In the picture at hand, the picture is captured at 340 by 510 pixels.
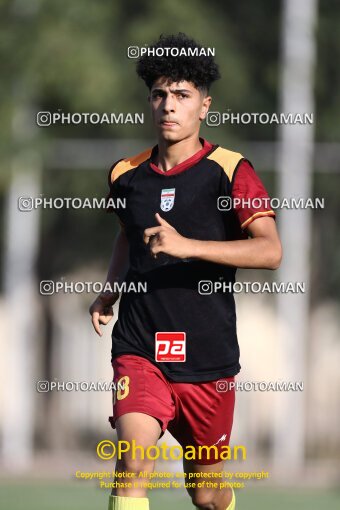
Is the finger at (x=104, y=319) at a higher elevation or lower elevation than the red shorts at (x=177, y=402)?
higher

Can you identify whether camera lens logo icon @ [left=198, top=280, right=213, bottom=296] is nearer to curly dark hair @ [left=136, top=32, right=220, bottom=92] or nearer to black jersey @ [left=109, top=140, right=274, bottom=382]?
black jersey @ [left=109, top=140, right=274, bottom=382]

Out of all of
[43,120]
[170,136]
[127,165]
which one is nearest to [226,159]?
[170,136]

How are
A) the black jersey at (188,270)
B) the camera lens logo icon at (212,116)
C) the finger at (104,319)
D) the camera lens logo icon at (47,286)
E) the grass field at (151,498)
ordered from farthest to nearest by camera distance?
the grass field at (151,498)
the camera lens logo icon at (47,286)
the camera lens logo icon at (212,116)
the finger at (104,319)
the black jersey at (188,270)

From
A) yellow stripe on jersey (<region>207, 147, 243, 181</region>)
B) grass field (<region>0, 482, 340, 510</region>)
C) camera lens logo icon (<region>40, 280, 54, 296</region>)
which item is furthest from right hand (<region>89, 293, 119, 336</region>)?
grass field (<region>0, 482, 340, 510</region>)

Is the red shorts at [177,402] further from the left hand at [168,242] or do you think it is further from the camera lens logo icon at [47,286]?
the camera lens logo icon at [47,286]

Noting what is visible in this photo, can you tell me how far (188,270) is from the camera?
6.12m

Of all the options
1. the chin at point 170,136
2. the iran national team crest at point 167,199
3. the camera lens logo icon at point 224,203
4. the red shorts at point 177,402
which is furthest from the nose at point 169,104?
the red shorts at point 177,402

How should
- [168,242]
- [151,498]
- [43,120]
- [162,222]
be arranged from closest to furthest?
[168,242] → [162,222] → [151,498] → [43,120]

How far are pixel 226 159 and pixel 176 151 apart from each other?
0.25m

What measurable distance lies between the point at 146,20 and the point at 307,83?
2.30 meters

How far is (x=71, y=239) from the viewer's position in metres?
17.9

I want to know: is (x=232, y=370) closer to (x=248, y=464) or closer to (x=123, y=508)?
(x=123, y=508)

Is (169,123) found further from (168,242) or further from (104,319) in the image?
(104,319)

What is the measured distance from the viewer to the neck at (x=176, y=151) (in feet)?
20.2
